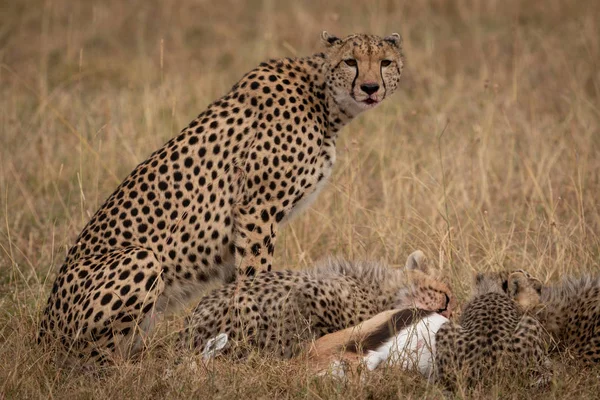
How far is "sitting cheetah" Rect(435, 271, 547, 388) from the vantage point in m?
3.58

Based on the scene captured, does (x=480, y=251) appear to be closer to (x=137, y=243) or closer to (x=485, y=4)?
(x=137, y=243)

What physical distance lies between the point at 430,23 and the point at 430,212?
4.86 meters

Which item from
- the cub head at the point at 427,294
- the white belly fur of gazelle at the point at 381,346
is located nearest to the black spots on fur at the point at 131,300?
the white belly fur of gazelle at the point at 381,346

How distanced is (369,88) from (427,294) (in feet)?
3.03

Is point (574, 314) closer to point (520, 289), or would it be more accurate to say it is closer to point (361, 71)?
point (520, 289)

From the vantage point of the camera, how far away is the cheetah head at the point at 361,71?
4.43 m

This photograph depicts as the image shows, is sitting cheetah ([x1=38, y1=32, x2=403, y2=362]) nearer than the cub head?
Yes

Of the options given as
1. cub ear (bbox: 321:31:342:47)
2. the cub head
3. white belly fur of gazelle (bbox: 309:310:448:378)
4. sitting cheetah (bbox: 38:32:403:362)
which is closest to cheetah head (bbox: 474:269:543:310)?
the cub head

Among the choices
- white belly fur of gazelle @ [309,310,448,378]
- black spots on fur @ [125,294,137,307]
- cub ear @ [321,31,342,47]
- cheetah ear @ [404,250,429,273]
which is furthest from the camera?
cub ear @ [321,31,342,47]

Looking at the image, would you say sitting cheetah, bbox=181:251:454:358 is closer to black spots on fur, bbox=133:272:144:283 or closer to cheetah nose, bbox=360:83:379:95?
black spots on fur, bbox=133:272:144:283

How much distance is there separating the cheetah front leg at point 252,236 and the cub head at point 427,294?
2.06 ft

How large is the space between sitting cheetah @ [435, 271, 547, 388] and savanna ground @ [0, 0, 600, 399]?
0.10 metres

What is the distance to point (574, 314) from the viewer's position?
4.11 metres

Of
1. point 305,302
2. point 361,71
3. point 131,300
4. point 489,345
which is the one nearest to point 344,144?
point 361,71
